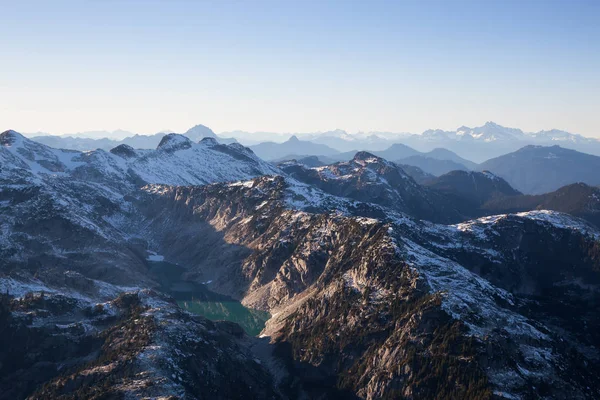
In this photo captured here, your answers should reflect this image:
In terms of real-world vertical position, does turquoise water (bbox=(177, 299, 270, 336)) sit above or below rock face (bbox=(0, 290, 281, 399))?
below

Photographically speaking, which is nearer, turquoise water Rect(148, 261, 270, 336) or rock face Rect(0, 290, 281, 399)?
rock face Rect(0, 290, 281, 399)

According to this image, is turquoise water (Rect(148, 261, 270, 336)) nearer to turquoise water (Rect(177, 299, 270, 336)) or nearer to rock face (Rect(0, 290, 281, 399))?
turquoise water (Rect(177, 299, 270, 336))

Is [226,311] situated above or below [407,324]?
A: below

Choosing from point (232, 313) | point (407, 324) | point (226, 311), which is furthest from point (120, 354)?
point (226, 311)

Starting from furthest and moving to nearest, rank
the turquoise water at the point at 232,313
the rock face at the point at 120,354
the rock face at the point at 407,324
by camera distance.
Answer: the turquoise water at the point at 232,313 < the rock face at the point at 407,324 < the rock face at the point at 120,354

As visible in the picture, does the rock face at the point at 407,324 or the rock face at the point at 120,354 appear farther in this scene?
the rock face at the point at 407,324

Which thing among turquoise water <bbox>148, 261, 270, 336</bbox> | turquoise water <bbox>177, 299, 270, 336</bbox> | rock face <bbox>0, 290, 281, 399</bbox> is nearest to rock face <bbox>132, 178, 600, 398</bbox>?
turquoise water <bbox>177, 299, 270, 336</bbox>

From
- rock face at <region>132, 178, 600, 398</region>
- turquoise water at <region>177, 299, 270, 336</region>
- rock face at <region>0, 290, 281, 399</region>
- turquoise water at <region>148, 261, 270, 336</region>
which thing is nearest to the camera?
rock face at <region>0, 290, 281, 399</region>

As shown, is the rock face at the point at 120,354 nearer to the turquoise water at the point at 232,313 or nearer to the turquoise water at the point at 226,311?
the turquoise water at the point at 232,313

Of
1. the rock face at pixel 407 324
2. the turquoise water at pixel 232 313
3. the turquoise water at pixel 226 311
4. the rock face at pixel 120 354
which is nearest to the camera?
the rock face at pixel 120 354

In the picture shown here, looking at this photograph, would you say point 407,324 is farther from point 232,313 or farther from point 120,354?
point 232,313

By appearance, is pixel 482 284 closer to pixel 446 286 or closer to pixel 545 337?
pixel 446 286

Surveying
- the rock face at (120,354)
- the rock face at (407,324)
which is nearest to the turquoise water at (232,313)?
the rock face at (407,324)
